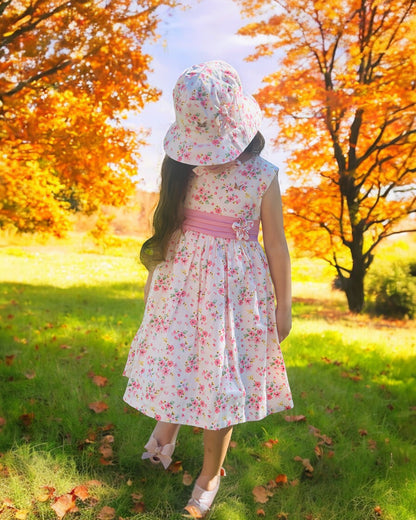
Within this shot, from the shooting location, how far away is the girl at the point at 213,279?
1.88 m

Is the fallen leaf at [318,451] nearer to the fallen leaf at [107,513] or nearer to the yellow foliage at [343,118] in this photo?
the fallen leaf at [107,513]

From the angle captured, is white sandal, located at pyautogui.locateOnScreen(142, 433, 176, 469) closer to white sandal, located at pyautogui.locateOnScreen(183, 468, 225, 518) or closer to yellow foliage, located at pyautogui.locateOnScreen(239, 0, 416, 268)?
white sandal, located at pyautogui.locateOnScreen(183, 468, 225, 518)

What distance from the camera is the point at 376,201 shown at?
9086 mm

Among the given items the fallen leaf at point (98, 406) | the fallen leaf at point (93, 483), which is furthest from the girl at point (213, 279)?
the fallen leaf at point (98, 406)

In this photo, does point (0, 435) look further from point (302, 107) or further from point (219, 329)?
point (302, 107)

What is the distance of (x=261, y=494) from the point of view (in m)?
2.18

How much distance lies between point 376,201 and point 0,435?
322 inches

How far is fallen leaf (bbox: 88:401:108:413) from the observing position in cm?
275

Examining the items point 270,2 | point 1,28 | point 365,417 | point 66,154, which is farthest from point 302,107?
point 365,417

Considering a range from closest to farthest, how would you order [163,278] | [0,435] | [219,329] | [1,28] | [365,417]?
[219,329] → [163,278] → [0,435] → [365,417] → [1,28]

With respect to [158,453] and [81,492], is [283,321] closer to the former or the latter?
[158,453]

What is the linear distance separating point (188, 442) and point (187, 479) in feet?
1.02

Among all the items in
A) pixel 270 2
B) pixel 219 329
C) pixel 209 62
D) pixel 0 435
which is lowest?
pixel 0 435

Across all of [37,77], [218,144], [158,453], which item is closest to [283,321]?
[218,144]
